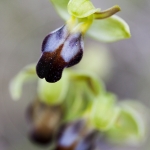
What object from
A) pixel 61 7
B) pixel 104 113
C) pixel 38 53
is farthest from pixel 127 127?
pixel 38 53

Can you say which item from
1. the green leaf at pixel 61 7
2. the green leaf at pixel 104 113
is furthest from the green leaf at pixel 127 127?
the green leaf at pixel 61 7

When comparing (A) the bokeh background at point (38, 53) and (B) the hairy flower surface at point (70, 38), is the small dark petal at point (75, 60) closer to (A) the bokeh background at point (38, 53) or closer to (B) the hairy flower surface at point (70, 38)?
(B) the hairy flower surface at point (70, 38)

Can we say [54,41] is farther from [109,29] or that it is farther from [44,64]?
A: [109,29]

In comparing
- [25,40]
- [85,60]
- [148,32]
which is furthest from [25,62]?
[148,32]

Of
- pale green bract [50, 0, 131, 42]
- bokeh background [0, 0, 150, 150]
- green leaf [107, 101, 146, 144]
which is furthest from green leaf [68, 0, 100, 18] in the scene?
bokeh background [0, 0, 150, 150]

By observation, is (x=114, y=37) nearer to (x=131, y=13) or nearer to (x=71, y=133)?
(x=71, y=133)
